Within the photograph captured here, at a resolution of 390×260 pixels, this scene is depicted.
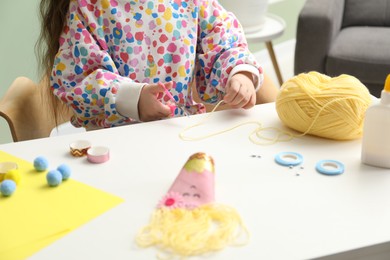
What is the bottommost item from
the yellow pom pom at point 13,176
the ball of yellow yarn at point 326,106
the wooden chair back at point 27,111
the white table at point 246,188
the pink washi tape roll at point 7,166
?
the wooden chair back at point 27,111

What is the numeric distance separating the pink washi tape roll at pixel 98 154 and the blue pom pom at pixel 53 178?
80 millimetres

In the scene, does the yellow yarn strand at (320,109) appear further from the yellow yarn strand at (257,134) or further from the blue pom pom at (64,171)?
the blue pom pom at (64,171)

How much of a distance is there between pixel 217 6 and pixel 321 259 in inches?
33.5

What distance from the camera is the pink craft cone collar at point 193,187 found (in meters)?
0.83

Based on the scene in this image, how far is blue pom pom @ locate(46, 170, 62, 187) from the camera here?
89 centimetres

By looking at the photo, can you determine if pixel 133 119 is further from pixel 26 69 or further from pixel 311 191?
pixel 26 69

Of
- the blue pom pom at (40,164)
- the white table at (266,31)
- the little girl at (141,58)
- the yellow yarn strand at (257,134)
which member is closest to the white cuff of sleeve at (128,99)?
the little girl at (141,58)

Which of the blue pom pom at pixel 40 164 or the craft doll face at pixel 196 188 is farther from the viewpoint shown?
the blue pom pom at pixel 40 164

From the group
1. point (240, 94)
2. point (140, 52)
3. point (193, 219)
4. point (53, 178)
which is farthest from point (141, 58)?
point (193, 219)

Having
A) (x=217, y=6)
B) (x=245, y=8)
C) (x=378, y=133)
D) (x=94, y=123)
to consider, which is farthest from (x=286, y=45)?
(x=378, y=133)

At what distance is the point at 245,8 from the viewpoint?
2.36 meters

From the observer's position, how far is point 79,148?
996mm

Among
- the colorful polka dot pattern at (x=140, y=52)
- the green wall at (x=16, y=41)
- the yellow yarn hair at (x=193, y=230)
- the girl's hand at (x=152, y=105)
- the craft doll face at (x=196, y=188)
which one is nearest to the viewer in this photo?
the yellow yarn hair at (x=193, y=230)

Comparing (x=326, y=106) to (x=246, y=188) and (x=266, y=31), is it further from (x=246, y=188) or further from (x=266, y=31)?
(x=266, y=31)
